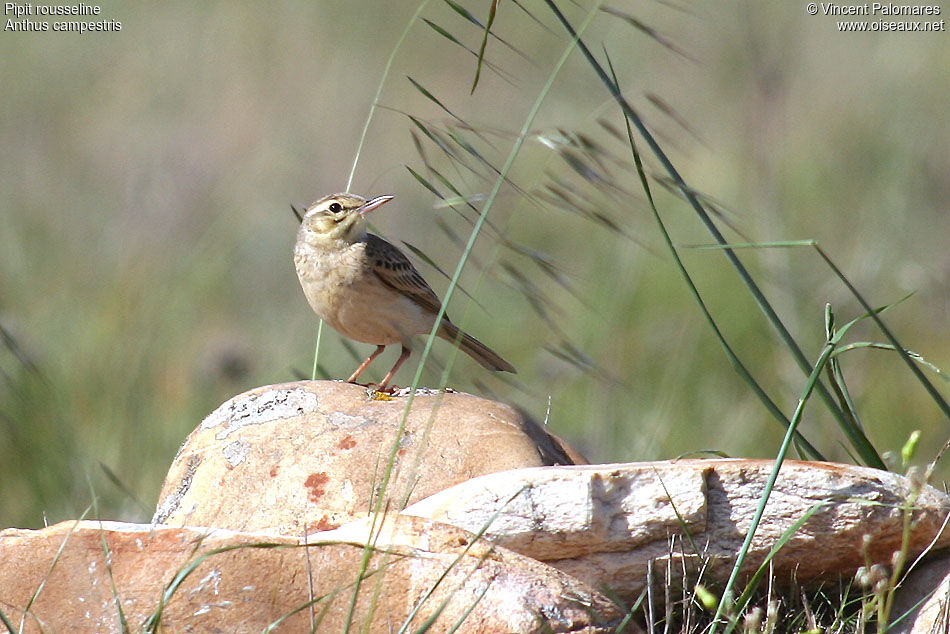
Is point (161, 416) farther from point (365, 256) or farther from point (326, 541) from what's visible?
point (326, 541)

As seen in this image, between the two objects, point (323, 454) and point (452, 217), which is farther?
point (452, 217)

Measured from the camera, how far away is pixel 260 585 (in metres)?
3.49

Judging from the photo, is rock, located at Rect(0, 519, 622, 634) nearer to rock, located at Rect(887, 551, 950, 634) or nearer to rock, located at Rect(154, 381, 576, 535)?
rock, located at Rect(154, 381, 576, 535)

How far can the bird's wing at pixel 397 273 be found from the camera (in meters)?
6.92

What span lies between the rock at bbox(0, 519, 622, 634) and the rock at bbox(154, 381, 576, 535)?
59 centimetres

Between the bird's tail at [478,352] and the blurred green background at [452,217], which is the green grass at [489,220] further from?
the bird's tail at [478,352]

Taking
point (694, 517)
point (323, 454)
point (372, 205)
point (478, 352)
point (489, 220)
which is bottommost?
point (478, 352)

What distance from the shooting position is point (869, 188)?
1347cm

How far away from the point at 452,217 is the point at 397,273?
6654 mm

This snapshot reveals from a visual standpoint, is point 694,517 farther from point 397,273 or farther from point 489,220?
point 397,273

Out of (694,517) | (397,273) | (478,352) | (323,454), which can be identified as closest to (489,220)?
(323,454)

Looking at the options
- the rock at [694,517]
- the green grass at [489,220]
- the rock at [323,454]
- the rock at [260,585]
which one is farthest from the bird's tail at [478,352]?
the rock at [260,585]

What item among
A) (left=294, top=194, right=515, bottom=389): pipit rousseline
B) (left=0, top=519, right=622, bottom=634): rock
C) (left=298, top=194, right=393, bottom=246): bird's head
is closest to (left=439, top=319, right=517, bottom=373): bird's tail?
(left=294, top=194, right=515, bottom=389): pipit rousseline

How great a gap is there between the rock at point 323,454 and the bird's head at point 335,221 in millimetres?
2093
